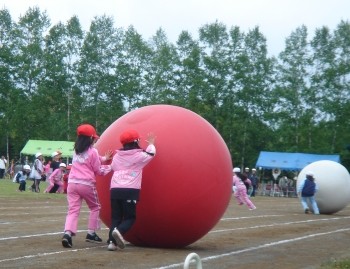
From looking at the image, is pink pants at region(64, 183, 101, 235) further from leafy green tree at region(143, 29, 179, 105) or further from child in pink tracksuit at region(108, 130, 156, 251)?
leafy green tree at region(143, 29, 179, 105)

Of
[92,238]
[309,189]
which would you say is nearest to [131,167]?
[92,238]

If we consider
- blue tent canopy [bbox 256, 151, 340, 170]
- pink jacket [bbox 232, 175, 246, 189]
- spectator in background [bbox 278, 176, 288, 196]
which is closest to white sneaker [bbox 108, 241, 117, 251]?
pink jacket [bbox 232, 175, 246, 189]

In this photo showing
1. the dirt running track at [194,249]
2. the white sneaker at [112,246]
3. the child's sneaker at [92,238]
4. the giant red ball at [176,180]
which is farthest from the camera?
the child's sneaker at [92,238]

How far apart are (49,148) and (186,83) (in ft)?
59.3

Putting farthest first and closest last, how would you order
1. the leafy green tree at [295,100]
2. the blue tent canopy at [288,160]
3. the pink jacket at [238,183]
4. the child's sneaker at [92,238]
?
the leafy green tree at [295,100] → the blue tent canopy at [288,160] → the pink jacket at [238,183] → the child's sneaker at [92,238]

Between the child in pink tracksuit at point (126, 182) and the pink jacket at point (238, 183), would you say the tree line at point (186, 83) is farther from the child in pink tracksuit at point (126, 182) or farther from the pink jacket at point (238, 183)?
the child in pink tracksuit at point (126, 182)

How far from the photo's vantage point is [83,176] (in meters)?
12.7

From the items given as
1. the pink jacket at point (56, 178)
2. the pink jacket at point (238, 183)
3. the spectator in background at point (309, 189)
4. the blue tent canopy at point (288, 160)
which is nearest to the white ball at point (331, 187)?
the spectator in background at point (309, 189)

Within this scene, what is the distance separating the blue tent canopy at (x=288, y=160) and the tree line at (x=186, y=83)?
13594 millimetres

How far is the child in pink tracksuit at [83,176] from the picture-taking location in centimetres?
1259

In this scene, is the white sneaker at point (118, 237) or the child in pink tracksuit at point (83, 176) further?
the child in pink tracksuit at point (83, 176)

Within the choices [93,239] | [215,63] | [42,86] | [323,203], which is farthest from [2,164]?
[93,239]

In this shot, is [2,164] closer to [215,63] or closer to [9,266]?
[215,63]

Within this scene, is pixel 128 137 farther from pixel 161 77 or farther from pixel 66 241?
pixel 161 77
